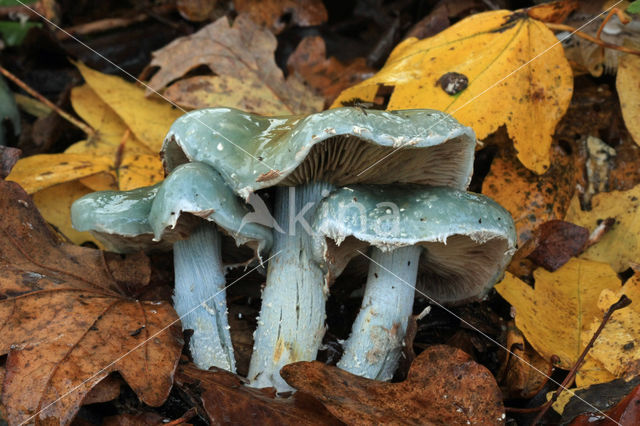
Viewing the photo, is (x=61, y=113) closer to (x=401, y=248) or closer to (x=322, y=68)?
(x=322, y=68)

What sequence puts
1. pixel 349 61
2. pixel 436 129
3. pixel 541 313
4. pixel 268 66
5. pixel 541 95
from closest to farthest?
1. pixel 436 129
2. pixel 541 313
3. pixel 541 95
4. pixel 268 66
5. pixel 349 61

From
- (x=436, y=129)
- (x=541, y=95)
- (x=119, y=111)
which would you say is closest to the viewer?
(x=436, y=129)

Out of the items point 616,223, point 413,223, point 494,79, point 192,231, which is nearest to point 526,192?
point 616,223

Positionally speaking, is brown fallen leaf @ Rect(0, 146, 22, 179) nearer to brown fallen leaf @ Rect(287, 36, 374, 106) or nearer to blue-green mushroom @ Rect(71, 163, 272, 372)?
blue-green mushroom @ Rect(71, 163, 272, 372)

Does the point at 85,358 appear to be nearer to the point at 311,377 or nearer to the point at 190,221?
the point at 190,221

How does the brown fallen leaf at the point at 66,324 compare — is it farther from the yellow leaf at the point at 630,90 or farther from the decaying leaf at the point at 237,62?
the yellow leaf at the point at 630,90

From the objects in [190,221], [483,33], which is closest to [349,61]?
[483,33]

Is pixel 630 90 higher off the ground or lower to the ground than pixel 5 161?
higher

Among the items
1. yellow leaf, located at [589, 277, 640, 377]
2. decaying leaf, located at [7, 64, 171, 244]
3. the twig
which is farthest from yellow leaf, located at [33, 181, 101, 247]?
yellow leaf, located at [589, 277, 640, 377]
